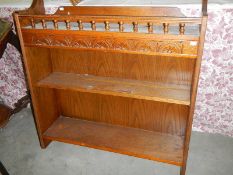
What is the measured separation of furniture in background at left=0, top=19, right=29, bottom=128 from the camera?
158 centimetres

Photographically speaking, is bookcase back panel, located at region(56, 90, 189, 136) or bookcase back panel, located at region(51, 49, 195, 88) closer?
bookcase back panel, located at region(51, 49, 195, 88)

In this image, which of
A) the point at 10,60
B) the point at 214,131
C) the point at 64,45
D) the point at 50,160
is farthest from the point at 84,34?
the point at 214,131

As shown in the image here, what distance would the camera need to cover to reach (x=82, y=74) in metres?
1.76

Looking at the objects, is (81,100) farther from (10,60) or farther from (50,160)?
(10,60)

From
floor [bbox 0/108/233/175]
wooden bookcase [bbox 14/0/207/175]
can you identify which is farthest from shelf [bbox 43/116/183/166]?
floor [bbox 0/108/233/175]

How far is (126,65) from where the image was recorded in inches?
63.9

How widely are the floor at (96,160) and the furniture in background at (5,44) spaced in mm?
229

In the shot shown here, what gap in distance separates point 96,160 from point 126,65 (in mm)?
716

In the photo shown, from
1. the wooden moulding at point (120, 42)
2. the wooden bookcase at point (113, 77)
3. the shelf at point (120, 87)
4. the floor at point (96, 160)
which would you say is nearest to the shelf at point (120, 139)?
the wooden bookcase at point (113, 77)

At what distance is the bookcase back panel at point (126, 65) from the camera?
1.53 m

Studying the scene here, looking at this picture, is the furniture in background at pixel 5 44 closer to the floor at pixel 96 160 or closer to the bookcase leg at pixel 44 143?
the floor at pixel 96 160

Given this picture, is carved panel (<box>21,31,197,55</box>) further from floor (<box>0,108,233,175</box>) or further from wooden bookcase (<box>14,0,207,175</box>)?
floor (<box>0,108,233,175</box>)

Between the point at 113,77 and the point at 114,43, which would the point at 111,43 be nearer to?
the point at 114,43

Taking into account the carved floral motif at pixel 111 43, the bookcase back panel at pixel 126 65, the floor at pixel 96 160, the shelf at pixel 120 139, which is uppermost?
the carved floral motif at pixel 111 43
